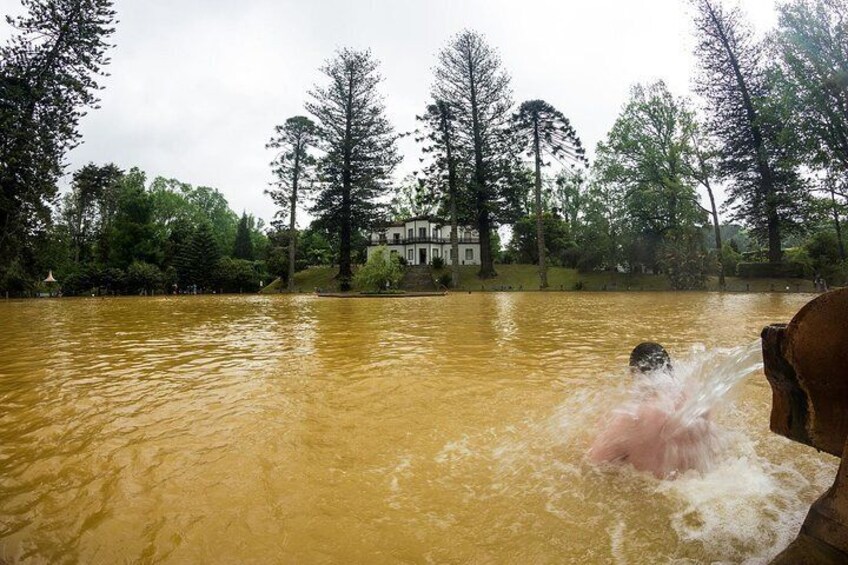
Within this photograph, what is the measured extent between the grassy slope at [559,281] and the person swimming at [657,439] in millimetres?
30534

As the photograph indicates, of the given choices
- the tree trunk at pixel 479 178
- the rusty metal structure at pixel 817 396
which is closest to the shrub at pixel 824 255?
the tree trunk at pixel 479 178

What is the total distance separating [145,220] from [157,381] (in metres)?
55.0

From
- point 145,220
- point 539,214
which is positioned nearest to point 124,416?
point 539,214

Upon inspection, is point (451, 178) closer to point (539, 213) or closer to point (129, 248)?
point (539, 213)

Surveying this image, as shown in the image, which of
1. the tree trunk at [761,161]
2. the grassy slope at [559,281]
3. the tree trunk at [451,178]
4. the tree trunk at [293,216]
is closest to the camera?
the grassy slope at [559,281]

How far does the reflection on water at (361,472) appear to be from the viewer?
6.65 feet

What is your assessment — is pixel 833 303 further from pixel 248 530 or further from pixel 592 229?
pixel 592 229

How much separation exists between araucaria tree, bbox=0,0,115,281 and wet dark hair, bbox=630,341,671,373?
2395 centimetres

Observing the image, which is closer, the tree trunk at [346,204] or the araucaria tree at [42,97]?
the araucaria tree at [42,97]

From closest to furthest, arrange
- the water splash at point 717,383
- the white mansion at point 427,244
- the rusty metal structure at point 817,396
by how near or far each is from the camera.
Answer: the rusty metal structure at point 817,396 < the water splash at point 717,383 < the white mansion at point 427,244

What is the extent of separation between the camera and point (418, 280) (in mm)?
44719

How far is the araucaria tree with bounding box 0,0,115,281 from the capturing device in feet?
58.7

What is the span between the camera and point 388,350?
23.2 feet

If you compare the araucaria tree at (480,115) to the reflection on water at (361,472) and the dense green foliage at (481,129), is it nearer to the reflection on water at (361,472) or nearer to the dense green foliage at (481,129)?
the dense green foliage at (481,129)
